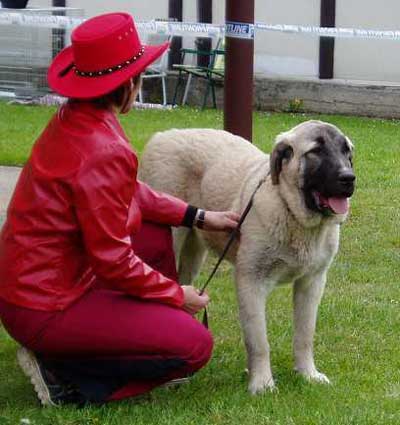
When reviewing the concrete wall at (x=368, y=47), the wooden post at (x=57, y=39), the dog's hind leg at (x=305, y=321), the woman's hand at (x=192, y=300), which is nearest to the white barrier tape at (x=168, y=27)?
the concrete wall at (x=368, y=47)

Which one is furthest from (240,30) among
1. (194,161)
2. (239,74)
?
(194,161)

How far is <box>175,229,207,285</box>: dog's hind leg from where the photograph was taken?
614 centimetres

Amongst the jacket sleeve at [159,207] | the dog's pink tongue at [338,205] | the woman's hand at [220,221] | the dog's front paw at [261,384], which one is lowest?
the dog's front paw at [261,384]

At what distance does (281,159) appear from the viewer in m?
5.22

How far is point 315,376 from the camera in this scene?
17.9 ft

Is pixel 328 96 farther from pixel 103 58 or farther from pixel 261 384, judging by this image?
pixel 103 58

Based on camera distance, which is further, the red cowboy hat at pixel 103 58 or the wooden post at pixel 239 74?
the wooden post at pixel 239 74

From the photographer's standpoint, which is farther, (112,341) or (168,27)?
(168,27)

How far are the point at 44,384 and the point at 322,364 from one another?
1563 millimetres

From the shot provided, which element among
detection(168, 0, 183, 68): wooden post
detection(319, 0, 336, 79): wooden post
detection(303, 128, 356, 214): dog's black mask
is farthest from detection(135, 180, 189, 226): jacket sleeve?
detection(168, 0, 183, 68): wooden post

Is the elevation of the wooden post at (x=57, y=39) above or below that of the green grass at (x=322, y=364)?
below

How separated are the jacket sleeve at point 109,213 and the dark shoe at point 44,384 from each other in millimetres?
558

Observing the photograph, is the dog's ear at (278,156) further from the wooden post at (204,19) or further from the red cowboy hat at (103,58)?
the wooden post at (204,19)

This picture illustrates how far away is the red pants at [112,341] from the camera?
463 centimetres
